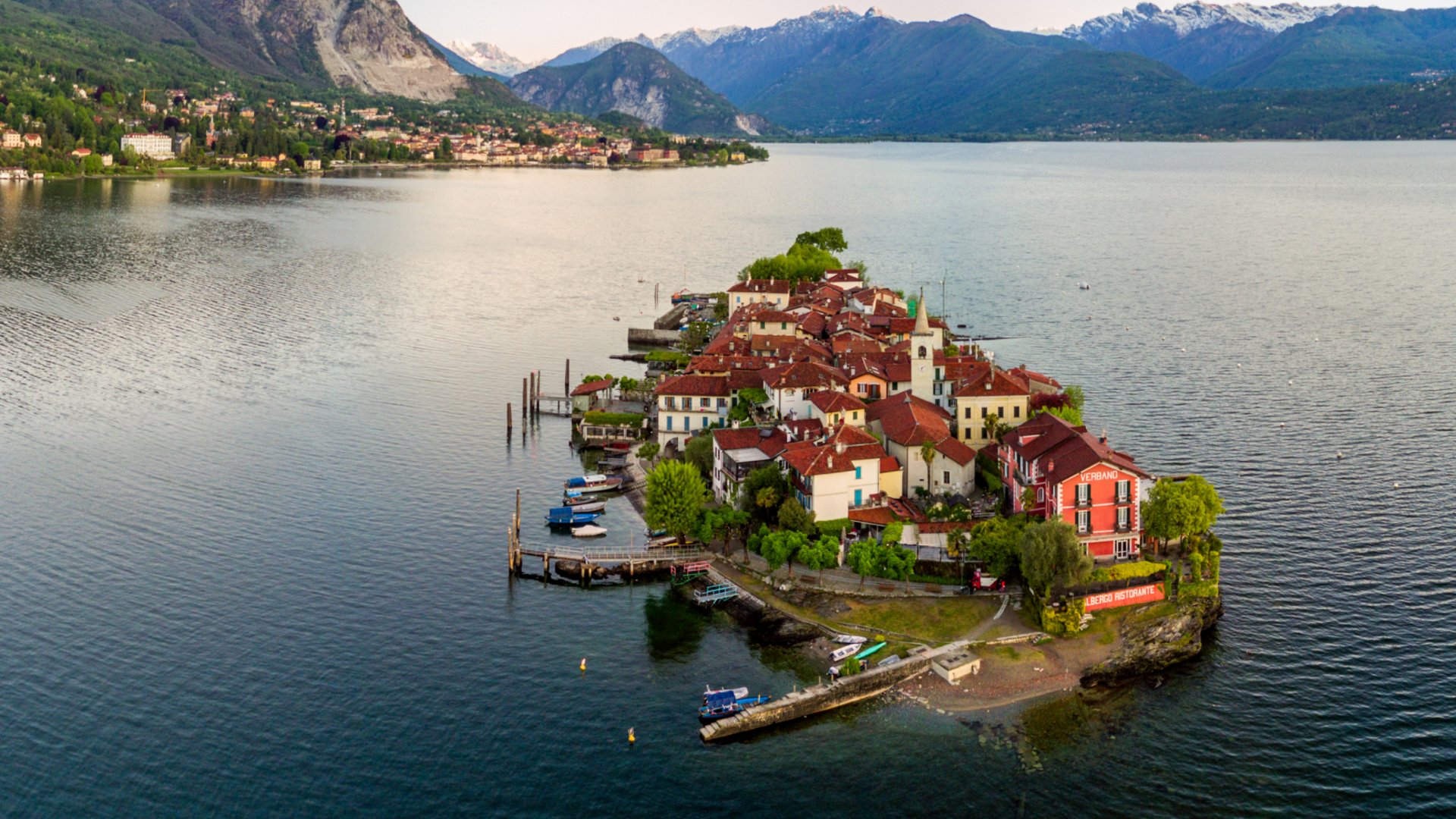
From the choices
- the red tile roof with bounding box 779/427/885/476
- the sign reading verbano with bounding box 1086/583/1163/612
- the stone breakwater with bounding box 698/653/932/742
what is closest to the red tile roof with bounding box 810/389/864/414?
the red tile roof with bounding box 779/427/885/476

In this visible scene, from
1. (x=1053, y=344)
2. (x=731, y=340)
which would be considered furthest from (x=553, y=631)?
(x=1053, y=344)

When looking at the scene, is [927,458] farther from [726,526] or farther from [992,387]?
[726,526]

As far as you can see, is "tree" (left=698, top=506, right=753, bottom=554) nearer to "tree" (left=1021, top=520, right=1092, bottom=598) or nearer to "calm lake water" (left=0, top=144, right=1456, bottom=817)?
"calm lake water" (left=0, top=144, right=1456, bottom=817)

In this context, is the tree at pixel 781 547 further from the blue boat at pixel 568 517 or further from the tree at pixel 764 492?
the blue boat at pixel 568 517

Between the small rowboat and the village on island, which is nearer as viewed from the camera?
the small rowboat

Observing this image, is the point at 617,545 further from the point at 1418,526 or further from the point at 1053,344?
the point at 1053,344

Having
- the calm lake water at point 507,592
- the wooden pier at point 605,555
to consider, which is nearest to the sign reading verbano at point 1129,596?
the calm lake water at point 507,592
